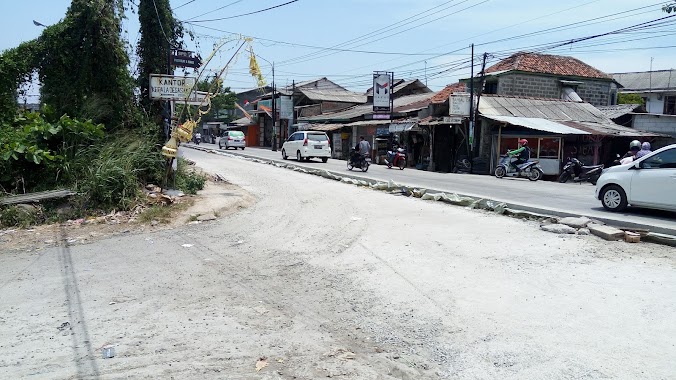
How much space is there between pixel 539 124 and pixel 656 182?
50.2ft

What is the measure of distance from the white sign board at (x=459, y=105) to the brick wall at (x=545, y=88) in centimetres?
746

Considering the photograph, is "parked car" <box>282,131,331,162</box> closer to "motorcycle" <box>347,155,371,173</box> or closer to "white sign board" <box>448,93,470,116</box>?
"motorcycle" <box>347,155,371,173</box>

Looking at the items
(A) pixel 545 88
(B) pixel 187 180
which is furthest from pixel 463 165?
(B) pixel 187 180

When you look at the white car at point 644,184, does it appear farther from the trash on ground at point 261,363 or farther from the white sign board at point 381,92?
the white sign board at point 381,92

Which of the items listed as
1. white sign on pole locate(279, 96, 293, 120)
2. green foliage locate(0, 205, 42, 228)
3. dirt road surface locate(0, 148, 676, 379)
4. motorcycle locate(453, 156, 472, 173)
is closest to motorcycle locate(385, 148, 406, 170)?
motorcycle locate(453, 156, 472, 173)

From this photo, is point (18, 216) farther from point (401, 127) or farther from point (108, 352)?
point (401, 127)

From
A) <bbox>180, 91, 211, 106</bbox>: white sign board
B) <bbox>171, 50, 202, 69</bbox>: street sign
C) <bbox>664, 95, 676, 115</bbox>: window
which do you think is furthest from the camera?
<bbox>664, 95, 676, 115</bbox>: window

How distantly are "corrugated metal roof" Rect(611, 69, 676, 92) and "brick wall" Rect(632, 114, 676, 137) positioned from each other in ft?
71.1

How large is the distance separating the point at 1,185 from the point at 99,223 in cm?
296

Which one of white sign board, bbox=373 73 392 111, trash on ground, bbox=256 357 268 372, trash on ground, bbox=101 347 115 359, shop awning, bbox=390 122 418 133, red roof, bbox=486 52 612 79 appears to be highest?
red roof, bbox=486 52 612 79

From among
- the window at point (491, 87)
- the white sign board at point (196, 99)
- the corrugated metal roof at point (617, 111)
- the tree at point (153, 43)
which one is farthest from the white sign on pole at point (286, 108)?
the white sign board at point (196, 99)

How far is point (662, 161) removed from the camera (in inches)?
418

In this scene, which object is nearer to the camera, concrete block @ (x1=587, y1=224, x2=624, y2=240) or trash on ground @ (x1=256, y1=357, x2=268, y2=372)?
trash on ground @ (x1=256, y1=357, x2=268, y2=372)

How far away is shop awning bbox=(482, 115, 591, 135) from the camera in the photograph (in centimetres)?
2350
